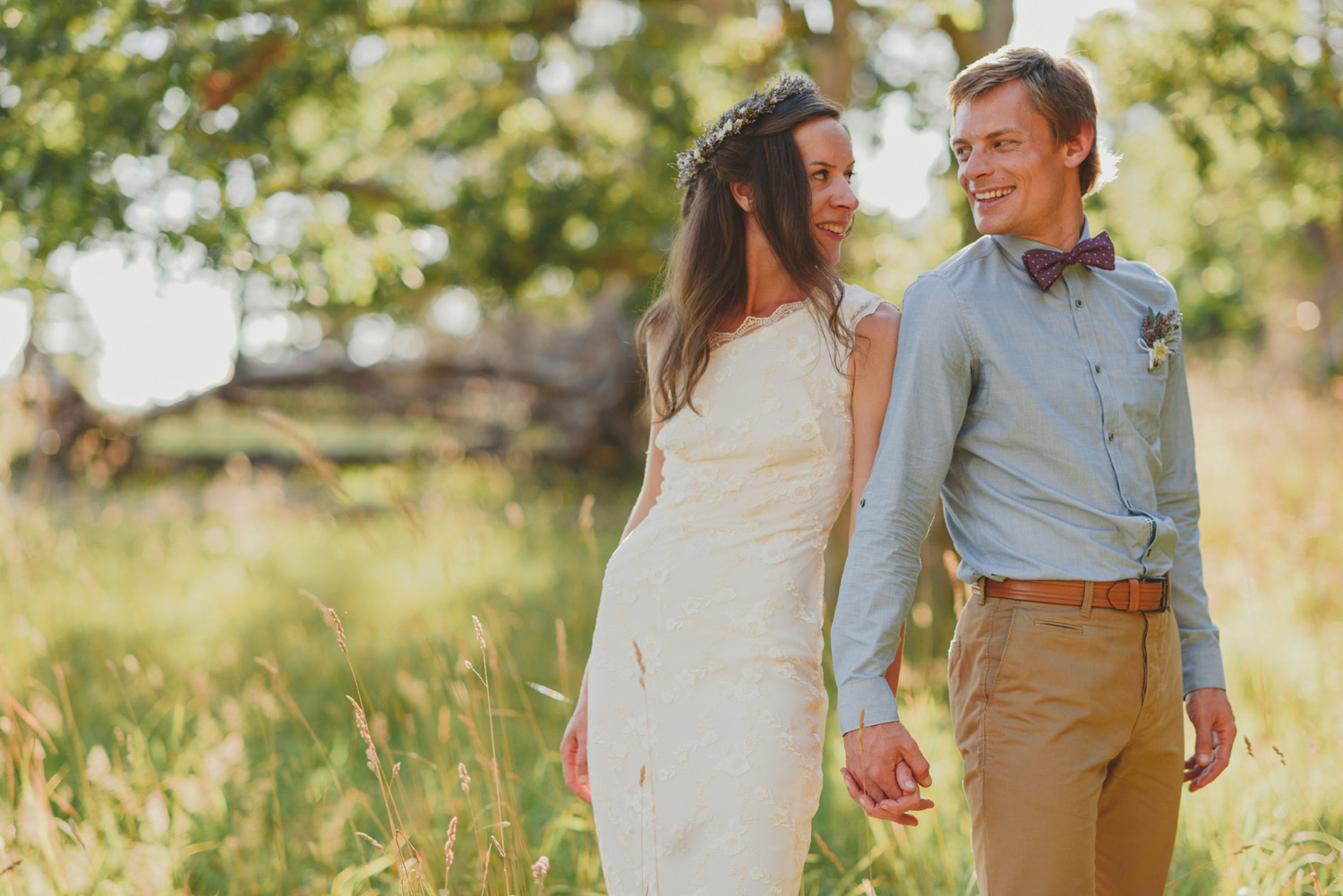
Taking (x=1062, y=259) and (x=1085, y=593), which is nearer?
(x=1085, y=593)

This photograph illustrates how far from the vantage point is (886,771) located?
67.3 inches

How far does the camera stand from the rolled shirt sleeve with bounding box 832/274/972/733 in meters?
1.78

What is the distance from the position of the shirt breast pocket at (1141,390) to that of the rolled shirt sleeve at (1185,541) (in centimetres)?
13

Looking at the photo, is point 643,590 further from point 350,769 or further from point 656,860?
point 350,769

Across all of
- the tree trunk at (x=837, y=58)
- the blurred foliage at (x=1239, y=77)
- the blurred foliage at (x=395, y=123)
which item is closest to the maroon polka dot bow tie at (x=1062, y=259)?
the blurred foliage at (x=395, y=123)

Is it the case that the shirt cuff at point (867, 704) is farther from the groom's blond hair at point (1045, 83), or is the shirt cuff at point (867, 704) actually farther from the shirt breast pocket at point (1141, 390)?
the groom's blond hair at point (1045, 83)

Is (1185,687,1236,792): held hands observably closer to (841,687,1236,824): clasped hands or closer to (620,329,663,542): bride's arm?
(841,687,1236,824): clasped hands

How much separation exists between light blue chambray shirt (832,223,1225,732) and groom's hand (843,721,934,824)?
0.10 ft

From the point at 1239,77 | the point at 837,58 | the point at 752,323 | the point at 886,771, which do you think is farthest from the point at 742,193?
the point at 1239,77

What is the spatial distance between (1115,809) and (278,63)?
189 inches

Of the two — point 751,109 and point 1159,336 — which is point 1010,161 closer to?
point 1159,336

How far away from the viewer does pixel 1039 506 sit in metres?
1.85

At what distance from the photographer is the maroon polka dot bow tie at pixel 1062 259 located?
6.26 ft

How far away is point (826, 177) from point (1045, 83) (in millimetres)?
469
